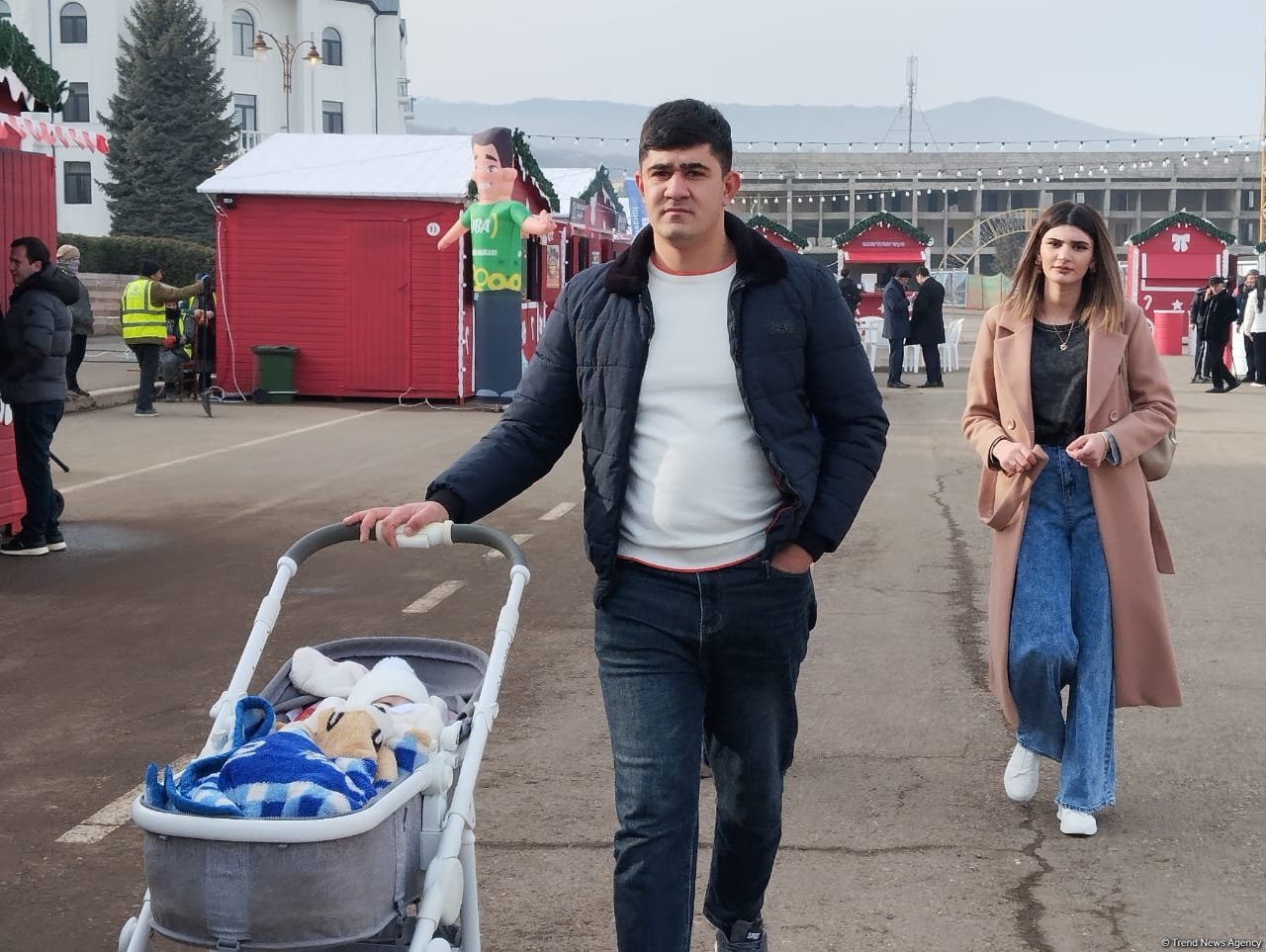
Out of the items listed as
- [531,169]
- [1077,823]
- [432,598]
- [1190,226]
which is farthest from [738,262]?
[1190,226]

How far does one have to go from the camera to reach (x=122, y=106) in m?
65.1

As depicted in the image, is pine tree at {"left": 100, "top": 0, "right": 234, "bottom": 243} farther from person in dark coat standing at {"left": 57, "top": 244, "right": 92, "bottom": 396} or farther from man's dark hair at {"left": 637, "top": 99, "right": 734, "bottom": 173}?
man's dark hair at {"left": 637, "top": 99, "right": 734, "bottom": 173}

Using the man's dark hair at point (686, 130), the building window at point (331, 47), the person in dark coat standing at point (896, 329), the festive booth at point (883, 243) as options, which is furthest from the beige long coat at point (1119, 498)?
the building window at point (331, 47)

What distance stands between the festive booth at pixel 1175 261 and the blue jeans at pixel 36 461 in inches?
1310

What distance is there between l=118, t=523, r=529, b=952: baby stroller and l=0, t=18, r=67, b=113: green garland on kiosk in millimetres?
8246

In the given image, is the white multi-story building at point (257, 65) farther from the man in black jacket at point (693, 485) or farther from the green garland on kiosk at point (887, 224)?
the man in black jacket at point (693, 485)

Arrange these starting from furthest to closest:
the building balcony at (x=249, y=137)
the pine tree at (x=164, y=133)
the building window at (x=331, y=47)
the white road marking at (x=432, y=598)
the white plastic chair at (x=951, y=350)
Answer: the building window at (x=331, y=47), the building balcony at (x=249, y=137), the pine tree at (x=164, y=133), the white plastic chair at (x=951, y=350), the white road marking at (x=432, y=598)

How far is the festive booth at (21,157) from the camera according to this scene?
1066 centimetres

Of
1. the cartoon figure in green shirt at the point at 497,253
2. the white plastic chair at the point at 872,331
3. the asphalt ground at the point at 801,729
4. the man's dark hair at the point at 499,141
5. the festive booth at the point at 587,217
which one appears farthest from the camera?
the white plastic chair at the point at 872,331

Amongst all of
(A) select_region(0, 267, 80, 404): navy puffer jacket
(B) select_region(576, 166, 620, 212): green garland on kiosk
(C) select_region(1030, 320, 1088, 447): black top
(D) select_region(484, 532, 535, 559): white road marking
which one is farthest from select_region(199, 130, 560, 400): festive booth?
(C) select_region(1030, 320, 1088, 447): black top

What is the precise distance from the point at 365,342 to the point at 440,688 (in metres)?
19.3

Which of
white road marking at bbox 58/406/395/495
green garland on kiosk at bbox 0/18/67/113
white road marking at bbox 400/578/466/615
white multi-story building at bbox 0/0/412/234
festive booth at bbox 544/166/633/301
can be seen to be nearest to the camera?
white road marking at bbox 400/578/466/615

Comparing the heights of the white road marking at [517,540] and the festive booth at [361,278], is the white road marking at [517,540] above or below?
below

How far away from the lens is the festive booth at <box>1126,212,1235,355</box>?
4062cm
